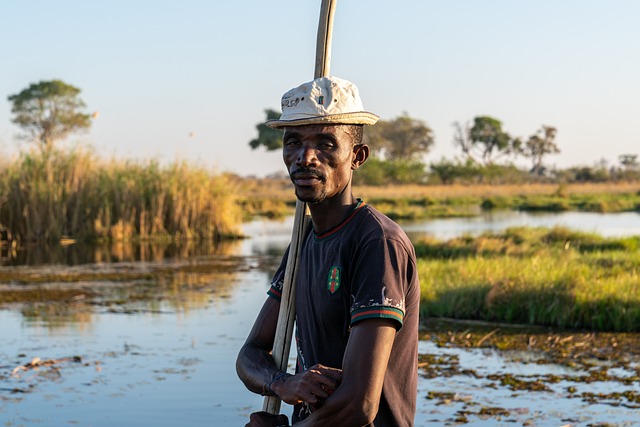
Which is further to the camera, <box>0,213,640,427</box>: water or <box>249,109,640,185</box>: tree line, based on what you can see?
<box>249,109,640,185</box>: tree line

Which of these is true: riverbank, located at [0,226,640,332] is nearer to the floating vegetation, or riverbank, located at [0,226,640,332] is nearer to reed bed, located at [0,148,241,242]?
the floating vegetation

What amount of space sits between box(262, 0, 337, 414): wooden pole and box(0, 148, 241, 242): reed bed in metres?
18.4

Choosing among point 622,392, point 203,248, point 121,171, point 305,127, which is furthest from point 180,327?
point 121,171

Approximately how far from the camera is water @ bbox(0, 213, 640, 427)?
6664mm

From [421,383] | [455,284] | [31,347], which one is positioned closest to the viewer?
[421,383]

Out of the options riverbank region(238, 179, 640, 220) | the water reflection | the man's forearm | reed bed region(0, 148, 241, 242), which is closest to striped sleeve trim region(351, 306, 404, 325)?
the man's forearm

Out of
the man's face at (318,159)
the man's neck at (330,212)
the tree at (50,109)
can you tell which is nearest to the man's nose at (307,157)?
the man's face at (318,159)

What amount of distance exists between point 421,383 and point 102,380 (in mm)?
2407

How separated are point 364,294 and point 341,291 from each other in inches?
4.2

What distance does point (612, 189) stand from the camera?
50562 mm

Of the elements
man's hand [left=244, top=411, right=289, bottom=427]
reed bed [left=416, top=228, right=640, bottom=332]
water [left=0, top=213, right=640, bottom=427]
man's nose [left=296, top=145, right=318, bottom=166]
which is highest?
man's nose [left=296, top=145, right=318, bottom=166]

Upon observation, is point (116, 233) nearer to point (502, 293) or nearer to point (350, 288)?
point (502, 293)

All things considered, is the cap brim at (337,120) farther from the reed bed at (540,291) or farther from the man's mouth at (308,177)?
the reed bed at (540,291)

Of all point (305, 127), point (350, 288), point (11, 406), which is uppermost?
point (305, 127)
